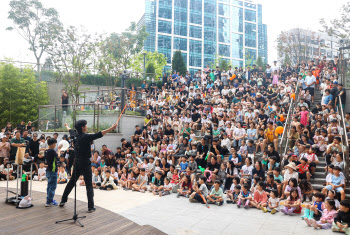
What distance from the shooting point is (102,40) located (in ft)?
72.9

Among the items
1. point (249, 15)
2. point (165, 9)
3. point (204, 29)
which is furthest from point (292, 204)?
point (249, 15)

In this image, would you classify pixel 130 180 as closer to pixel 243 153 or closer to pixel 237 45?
pixel 243 153

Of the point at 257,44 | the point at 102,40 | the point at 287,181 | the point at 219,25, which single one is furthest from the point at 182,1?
the point at 287,181

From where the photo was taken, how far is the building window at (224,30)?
2918 inches

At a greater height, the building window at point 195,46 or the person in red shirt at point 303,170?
the building window at point 195,46

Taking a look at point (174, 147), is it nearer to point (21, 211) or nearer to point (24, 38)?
point (21, 211)

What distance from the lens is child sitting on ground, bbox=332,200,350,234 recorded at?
6.09 meters

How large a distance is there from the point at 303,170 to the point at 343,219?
2.83 meters

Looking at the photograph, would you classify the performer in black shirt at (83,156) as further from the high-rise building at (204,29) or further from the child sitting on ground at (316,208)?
the high-rise building at (204,29)

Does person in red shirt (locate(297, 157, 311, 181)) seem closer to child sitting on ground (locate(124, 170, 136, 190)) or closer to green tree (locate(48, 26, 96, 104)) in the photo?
child sitting on ground (locate(124, 170, 136, 190))

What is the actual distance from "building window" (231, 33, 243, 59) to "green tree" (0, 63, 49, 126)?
62.0 meters

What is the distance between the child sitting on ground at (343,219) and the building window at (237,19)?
75.9 metres

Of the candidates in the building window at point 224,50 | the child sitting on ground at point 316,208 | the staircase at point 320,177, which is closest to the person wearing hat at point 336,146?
the staircase at point 320,177

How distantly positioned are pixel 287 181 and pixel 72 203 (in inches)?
237
